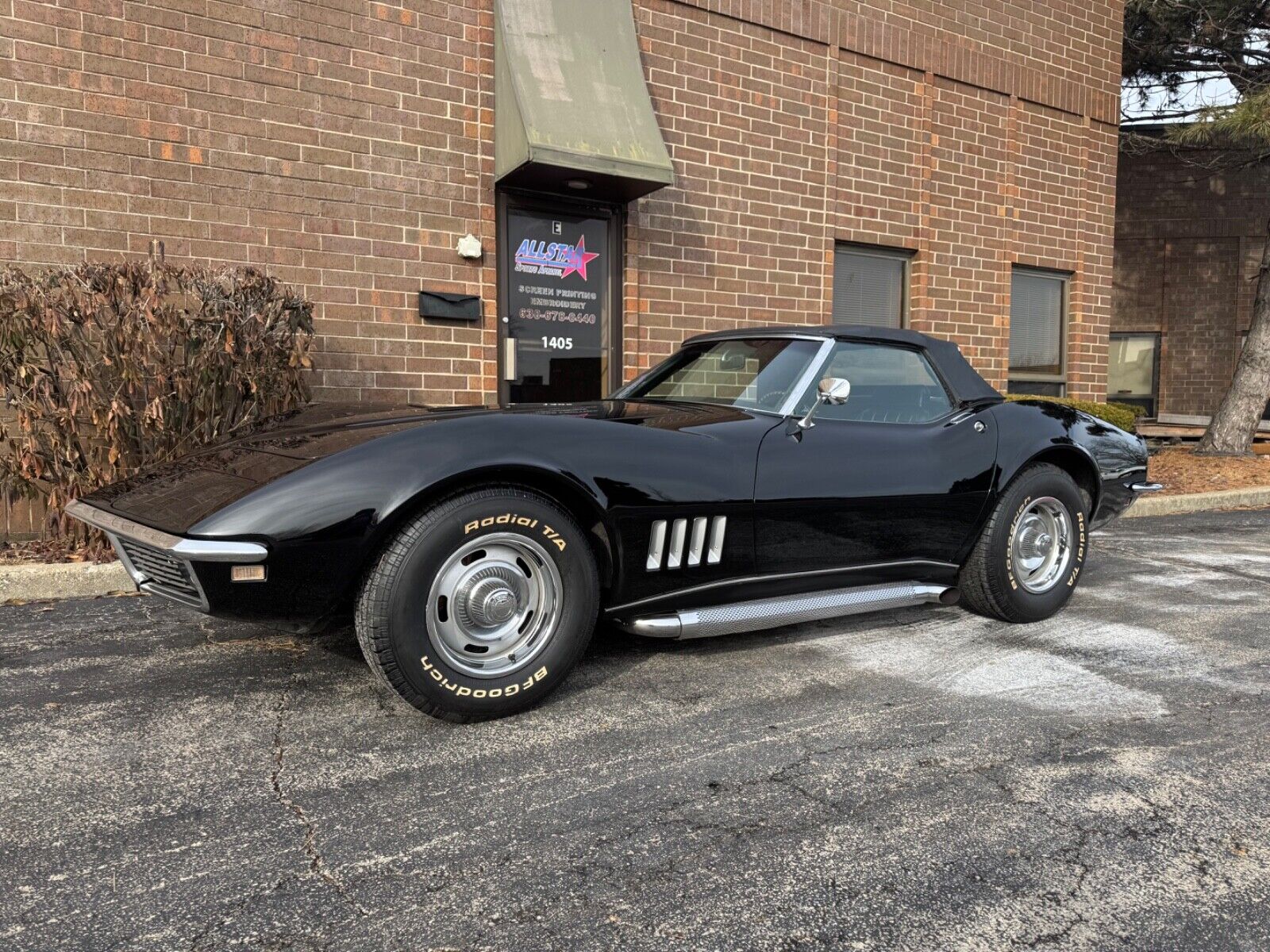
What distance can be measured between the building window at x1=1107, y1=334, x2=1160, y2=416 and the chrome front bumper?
20.8m

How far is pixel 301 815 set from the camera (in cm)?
222

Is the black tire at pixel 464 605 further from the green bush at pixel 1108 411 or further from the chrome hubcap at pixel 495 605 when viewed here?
the green bush at pixel 1108 411

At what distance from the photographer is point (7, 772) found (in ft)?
8.02

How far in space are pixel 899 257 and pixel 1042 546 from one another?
6131mm

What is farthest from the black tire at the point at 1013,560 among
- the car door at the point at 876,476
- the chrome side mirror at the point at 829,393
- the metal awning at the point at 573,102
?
the metal awning at the point at 573,102

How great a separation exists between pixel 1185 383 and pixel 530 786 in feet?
68.9

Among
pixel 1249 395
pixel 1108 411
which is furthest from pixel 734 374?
pixel 1249 395

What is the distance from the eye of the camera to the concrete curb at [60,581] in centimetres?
456

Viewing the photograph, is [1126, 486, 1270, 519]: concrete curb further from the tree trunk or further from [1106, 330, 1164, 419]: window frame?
[1106, 330, 1164, 419]: window frame

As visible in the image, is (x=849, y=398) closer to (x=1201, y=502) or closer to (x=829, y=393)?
(x=829, y=393)

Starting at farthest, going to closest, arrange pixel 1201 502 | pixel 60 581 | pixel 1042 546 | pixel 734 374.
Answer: pixel 1201 502
pixel 60 581
pixel 1042 546
pixel 734 374

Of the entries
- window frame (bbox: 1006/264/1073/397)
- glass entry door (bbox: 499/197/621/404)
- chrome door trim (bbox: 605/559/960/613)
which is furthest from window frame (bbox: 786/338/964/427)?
window frame (bbox: 1006/264/1073/397)

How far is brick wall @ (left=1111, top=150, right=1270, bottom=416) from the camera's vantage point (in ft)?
61.6

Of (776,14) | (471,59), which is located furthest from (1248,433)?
(471,59)
